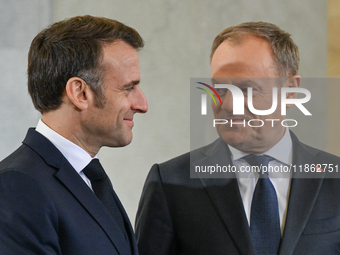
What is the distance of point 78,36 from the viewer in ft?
3.34

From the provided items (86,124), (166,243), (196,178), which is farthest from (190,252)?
(86,124)

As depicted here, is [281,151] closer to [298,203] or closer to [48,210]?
[298,203]

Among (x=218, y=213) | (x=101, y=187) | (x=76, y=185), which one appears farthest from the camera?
(x=218, y=213)

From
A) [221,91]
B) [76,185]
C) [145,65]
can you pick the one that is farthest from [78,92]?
[145,65]

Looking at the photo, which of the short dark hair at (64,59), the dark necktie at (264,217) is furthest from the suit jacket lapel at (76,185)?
the dark necktie at (264,217)

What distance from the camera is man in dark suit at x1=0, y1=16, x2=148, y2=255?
2.74 ft

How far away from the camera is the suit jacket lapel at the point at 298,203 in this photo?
1082 millimetres

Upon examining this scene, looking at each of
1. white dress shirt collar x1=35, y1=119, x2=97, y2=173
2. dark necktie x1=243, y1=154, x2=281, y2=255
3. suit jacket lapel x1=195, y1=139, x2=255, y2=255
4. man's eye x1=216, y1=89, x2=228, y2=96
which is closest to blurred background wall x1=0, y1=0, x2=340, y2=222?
man's eye x1=216, y1=89, x2=228, y2=96

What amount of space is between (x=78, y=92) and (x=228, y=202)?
0.54 metres

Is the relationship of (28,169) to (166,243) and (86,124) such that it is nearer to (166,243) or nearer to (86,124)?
(86,124)

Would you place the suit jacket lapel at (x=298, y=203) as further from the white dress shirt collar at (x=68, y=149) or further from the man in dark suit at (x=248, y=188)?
the white dress shirt collar at (x=68, y=149)

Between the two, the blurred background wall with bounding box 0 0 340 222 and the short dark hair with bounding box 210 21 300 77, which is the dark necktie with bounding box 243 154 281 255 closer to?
the short dark hair with bounding box 210 21 300 77

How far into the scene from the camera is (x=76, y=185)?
36.7 inches

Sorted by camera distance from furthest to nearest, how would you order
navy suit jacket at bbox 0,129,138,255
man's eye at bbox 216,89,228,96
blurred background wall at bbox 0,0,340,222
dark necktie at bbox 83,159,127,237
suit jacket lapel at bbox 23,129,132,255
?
blurred background wall at bbox 0,0,340,222 < man's eye at bbox 216,89,228,96 < dark necktie at bbox 83,159,127,237 < suit jacket lapel at bbox 23,129,132,255 < navy suit jacket at bbox 0,129,138,255
